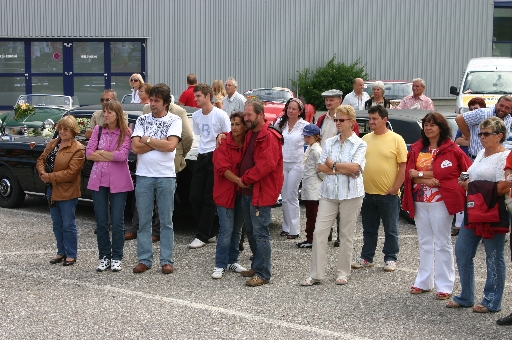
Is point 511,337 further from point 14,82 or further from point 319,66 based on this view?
point 14,82

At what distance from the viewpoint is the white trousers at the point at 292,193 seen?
906 cm

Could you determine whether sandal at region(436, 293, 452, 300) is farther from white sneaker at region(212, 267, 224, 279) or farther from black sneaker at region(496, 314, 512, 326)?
white sneaker at region(212, 267, 224, 279)

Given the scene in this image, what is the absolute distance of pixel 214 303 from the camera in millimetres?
6473

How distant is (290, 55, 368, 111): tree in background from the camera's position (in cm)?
2948

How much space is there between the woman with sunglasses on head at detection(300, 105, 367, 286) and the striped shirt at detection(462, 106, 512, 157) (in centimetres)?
201

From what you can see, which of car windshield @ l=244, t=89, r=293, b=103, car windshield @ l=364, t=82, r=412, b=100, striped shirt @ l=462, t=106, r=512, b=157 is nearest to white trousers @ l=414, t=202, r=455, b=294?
striped shirt @ l=462, t=106, r=512, b=157

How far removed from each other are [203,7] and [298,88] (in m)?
4.75

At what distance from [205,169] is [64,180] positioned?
64.4 inches

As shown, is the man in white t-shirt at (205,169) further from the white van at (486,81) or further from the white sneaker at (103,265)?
the white van at (486,81)

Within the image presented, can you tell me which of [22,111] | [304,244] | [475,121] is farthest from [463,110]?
[22,111]

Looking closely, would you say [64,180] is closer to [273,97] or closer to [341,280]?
[341,280]

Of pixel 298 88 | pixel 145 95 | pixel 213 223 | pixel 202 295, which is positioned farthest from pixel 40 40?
pixel 202 295

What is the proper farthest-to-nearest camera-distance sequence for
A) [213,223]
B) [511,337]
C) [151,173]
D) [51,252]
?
[213,223]
[51,252]
[151,173]
[511,337]

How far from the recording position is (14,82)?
30.7 meters
